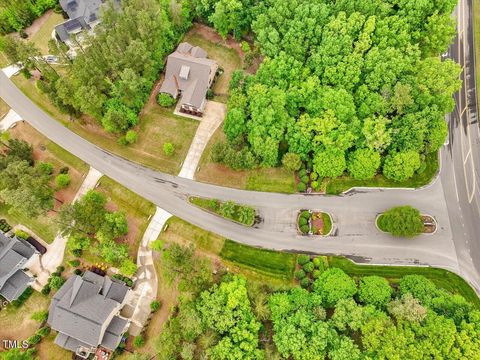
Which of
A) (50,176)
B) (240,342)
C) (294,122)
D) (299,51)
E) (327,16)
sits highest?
(327,16)

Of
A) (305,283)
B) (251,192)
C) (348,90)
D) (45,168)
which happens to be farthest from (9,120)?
(348,90)

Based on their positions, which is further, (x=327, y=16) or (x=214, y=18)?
(x=214, y=18)

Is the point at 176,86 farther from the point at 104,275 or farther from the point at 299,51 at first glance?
the point at 104,275

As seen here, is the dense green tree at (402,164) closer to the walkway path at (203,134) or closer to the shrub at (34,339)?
the walkway path at (203,134)

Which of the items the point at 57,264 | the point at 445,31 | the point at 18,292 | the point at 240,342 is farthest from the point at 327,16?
the point at 18,292

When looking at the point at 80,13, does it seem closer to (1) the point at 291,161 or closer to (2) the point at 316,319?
(1) the point at 291,161

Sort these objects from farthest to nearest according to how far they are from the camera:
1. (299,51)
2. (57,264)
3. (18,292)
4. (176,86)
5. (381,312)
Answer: (176,86) < (299,51) < (57,264) < (18,292) < (381,312)

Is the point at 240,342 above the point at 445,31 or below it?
below
